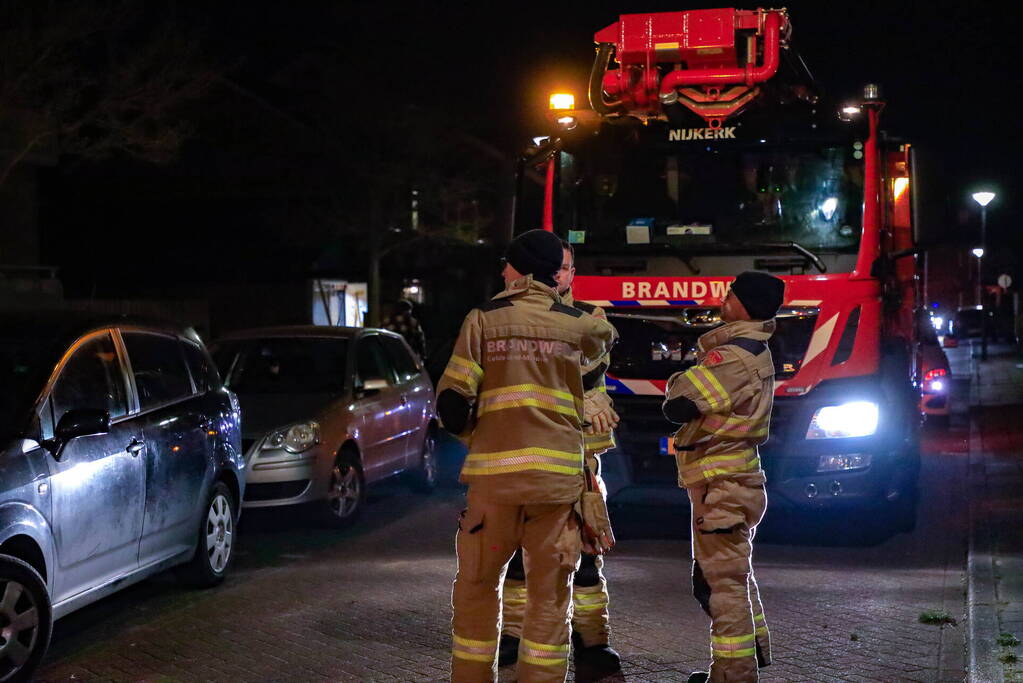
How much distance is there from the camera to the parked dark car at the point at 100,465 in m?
5.90

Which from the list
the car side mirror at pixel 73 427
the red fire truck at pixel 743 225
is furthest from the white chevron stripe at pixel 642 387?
the car side mirror at pixel 73 427

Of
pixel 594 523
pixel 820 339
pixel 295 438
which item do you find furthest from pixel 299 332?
pixel 594 523

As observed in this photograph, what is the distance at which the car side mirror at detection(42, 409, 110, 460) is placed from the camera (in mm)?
6219

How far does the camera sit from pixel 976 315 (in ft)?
66.7

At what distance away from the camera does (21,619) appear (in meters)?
5.80

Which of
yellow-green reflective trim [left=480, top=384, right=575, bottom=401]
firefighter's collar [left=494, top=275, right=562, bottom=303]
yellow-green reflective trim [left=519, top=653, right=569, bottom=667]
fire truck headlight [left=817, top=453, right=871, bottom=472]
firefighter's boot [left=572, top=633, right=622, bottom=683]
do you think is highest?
firefighter's collar [left=494, top=275, right=562, bottom=303]

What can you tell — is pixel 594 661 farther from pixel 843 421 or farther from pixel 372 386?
pixel 372 386

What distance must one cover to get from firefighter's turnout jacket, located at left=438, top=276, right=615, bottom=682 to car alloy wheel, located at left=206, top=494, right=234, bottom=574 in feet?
11.3

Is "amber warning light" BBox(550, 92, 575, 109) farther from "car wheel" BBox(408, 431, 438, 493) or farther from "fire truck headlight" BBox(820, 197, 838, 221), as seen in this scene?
"car wheel" BBox(408, 431, 438, 493)

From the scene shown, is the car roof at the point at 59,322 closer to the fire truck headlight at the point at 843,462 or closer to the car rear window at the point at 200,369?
the car rear window at the point at 200,369

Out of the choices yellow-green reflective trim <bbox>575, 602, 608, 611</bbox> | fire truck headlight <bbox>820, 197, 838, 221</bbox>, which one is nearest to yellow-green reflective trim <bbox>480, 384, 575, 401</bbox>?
yellow-green reflective trim <bbox>575, 602, 608, 611</bbox>

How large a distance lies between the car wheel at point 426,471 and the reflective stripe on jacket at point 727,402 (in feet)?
21.5

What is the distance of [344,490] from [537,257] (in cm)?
556

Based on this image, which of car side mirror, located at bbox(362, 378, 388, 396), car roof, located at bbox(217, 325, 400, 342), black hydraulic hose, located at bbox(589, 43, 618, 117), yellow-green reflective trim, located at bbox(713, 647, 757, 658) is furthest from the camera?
car roof, located at bbox(217, 325, 400, 342)
